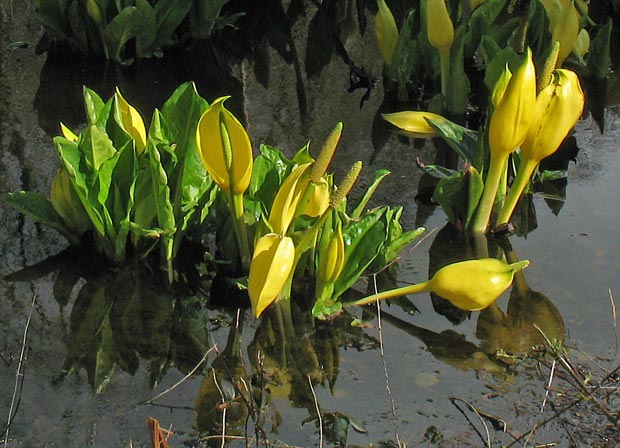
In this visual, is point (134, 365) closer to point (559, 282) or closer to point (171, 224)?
point (171, 224)

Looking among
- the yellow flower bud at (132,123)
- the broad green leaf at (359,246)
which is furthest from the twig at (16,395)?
the broad green leaf at (359,246)

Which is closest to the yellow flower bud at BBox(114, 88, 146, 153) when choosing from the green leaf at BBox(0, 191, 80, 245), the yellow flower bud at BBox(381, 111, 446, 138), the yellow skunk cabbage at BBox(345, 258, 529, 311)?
the green leaf at BBox(0, 191, 80, 245)

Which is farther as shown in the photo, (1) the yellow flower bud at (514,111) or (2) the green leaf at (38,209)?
(2) the green leaf at (38,209)

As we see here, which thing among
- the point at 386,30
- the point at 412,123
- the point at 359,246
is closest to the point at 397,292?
the point at 359,246

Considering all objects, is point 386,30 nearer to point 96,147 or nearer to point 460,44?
point 460,44

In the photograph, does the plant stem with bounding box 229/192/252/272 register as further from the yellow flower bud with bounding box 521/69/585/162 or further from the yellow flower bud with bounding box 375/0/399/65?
the yellow flower bud with bounding box 375/0/399/65

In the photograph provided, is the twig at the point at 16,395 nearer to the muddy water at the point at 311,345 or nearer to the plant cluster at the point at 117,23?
the muddy water at the point at 311,345
